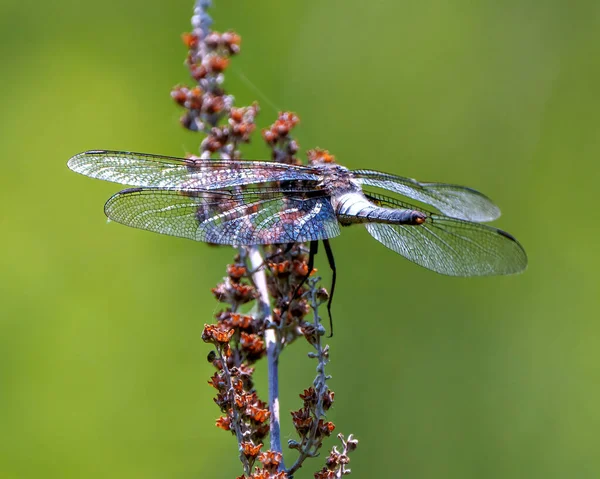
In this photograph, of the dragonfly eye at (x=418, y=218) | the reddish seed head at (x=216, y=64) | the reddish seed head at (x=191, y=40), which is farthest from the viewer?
the reddish seed head at (x=191, y=40)

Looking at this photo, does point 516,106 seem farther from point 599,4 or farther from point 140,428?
point 140,428

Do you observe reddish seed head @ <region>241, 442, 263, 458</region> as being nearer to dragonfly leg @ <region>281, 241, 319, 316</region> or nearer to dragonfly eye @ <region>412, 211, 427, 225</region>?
dragonfly leg @ <region>281, 241, 319, 316</region>

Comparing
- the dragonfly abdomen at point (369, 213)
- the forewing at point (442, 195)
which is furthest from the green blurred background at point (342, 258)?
the dragonfly abdomen at point (369, 213)

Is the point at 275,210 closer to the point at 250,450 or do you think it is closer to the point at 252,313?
the point at 252,313

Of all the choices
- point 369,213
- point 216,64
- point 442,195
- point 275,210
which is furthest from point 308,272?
point 216,64

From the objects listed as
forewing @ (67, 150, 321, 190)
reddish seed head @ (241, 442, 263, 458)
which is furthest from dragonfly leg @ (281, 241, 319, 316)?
reddish seed head @ (241, 442, 263, 458)

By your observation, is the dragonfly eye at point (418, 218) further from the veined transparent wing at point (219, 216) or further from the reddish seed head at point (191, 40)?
the reddish seed head at point (191, 40)

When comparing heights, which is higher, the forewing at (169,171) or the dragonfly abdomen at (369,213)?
the forewing at (169,171)

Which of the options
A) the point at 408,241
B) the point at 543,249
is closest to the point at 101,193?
the point at 408,241
